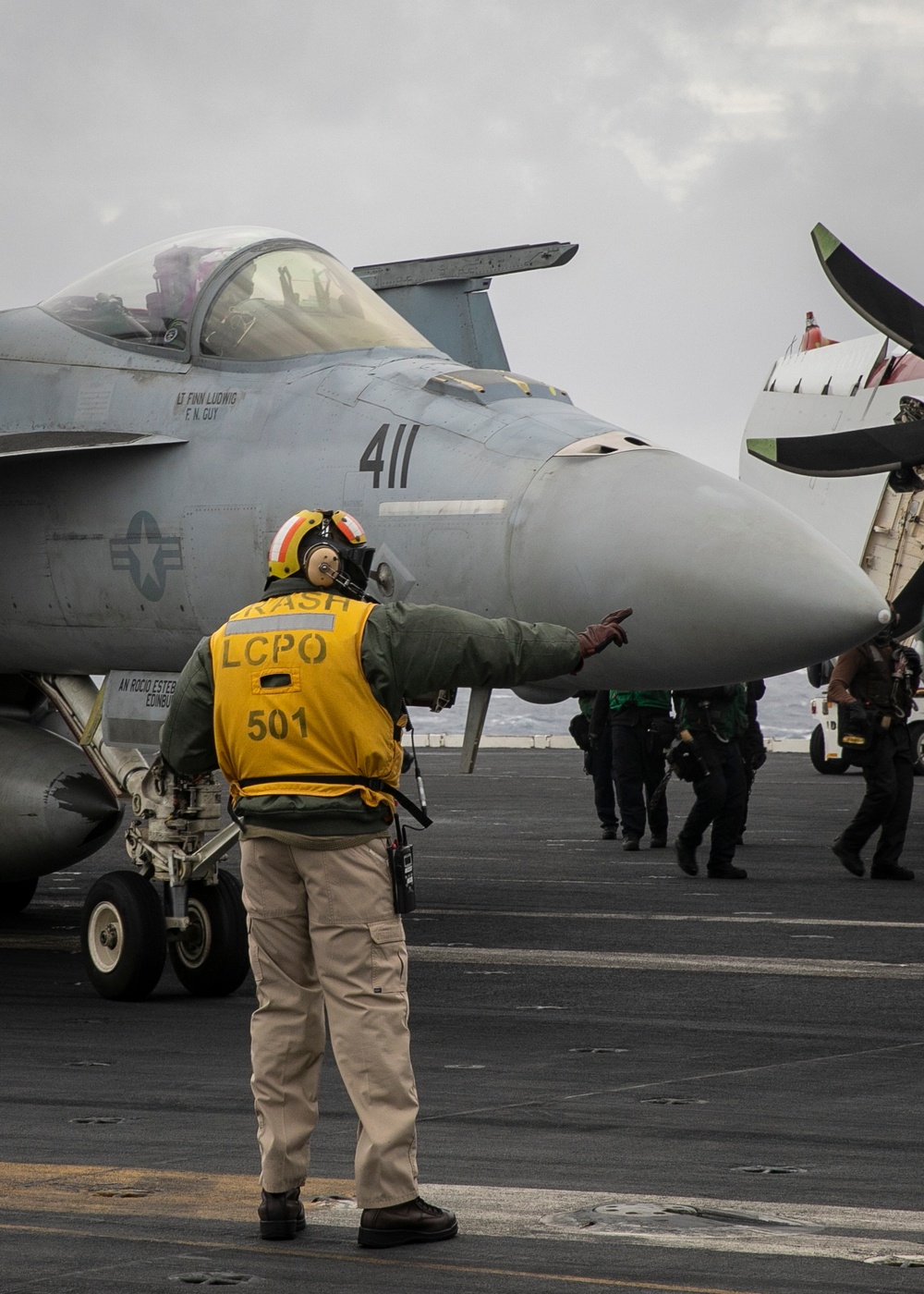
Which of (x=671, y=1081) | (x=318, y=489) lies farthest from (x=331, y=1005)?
(x=318, y=489)

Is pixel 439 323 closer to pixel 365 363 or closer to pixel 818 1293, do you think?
pixel 365 363

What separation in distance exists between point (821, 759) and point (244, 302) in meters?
19.9

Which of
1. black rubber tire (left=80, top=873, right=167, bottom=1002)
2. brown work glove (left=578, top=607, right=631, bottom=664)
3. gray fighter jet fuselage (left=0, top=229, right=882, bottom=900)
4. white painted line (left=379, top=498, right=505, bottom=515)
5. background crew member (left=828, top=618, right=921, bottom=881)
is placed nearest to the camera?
brown work glove (left=578, top=607, right=631, bottom=664)

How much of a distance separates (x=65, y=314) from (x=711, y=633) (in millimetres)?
4171

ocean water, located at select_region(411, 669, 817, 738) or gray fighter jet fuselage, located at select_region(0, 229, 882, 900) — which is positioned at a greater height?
gray fighter jet fuselage, located at select_region(0, 229, 882, 900)

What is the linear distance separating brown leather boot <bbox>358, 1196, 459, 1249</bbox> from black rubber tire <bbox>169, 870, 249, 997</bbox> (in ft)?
13.3

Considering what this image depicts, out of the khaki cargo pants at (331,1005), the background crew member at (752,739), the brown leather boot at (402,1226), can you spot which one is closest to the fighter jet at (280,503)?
the khaki cargo pants at (331,1005)

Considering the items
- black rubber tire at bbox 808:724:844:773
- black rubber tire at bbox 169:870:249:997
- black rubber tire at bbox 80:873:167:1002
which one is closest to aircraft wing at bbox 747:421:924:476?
black rubber tire at bbox 808:724:844:773

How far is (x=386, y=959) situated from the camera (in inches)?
177

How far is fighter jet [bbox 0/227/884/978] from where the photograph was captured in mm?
6664

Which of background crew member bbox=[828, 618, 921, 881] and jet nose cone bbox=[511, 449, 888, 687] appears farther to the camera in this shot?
background crew member bbox=[828, 618, 921, 881]

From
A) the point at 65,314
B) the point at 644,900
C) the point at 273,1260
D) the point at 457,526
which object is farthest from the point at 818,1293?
the point at 644,900

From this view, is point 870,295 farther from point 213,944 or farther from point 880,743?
point 213,944

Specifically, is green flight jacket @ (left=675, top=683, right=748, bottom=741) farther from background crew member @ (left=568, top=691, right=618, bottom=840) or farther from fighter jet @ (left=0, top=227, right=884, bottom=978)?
fighter jet @ (left=0, top=227, right=884, bottom=978)
